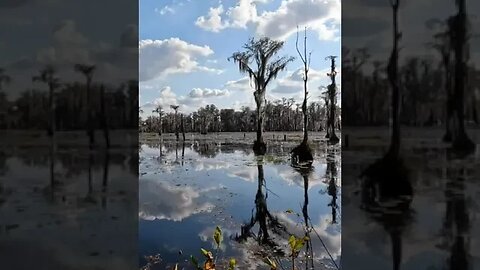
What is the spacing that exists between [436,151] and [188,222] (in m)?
0.84

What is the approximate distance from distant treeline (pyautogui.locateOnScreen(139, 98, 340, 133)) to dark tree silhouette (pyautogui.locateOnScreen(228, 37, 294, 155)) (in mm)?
41

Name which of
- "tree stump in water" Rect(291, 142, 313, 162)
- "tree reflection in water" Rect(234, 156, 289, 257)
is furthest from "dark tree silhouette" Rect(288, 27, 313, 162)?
"tree reflection in water" Rect(234, 156, 289, 257)

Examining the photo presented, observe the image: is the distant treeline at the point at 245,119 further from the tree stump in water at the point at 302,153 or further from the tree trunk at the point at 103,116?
the tree trunk at the point at 103,116

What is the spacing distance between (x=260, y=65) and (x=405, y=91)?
652 millimetres

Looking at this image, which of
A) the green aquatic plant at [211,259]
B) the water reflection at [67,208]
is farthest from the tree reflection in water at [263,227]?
the water reflection at [67,208]

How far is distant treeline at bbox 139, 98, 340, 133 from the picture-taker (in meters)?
1.48

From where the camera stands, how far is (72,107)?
97cm

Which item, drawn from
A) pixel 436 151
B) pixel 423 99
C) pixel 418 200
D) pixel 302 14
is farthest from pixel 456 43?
pixel 302 14

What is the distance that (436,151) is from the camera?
3.10 ft

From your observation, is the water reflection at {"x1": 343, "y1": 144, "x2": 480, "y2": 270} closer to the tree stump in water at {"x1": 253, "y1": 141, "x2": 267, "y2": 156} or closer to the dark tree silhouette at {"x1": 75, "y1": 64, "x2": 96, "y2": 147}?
the tree stump in water at {"x1": 253, "y1": 141, "x2": 267, "y2": 156}

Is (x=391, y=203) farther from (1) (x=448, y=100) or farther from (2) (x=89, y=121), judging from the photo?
(2) (x=89, y=121)

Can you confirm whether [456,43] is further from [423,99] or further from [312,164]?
[312,164]

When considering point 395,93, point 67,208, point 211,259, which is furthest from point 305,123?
point 67,208

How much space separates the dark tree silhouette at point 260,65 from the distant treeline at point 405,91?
0.49 meters
